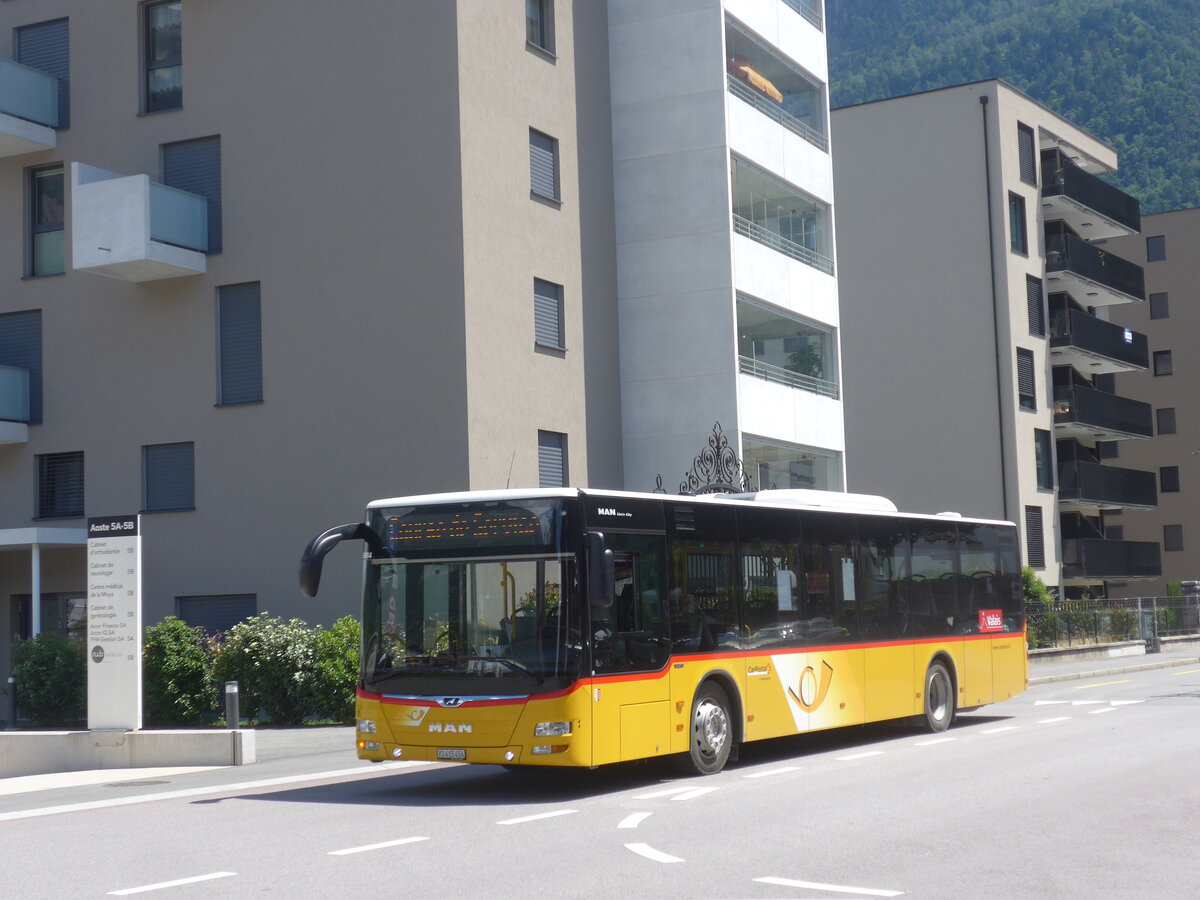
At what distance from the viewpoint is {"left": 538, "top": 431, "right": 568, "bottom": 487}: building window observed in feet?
91.2

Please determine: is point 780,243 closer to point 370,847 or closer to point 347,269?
point 347,269

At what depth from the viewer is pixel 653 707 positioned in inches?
537

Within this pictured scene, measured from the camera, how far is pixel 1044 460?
155 feet

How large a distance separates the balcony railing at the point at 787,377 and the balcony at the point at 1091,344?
1684 centimetres

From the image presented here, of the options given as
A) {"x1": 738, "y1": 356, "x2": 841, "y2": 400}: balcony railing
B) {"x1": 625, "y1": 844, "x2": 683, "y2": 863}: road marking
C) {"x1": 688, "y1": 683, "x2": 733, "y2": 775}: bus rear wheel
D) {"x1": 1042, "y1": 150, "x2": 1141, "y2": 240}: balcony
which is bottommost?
{"x1": 625, "y1": 844, "x2": 683, "y2": 863}: road marking

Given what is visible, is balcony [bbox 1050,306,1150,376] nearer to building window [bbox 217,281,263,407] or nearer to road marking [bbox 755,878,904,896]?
building window [bbox 217,281,263,407]

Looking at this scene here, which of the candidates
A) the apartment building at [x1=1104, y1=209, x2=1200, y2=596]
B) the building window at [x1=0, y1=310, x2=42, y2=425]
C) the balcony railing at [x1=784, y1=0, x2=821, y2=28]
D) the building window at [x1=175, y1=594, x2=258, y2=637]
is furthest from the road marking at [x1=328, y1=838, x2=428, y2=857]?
the apartment building at [x1=1104, y1=209, x2=1200, y2=596]

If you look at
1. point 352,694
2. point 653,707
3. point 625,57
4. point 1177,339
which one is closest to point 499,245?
point 625,57

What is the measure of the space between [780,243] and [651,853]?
25.2m

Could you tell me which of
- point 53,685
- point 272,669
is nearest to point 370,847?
point 272,669

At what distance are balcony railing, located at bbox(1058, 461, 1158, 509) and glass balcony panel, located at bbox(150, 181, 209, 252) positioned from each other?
30189 mm

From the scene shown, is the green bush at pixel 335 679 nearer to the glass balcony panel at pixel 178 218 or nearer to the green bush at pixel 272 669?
the green bush at pixel 272 669

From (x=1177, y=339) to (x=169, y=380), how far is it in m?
55.2

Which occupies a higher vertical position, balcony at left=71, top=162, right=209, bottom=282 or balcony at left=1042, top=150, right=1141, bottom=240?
balcony at left=1042, top=150, right=1141, bottom=240
